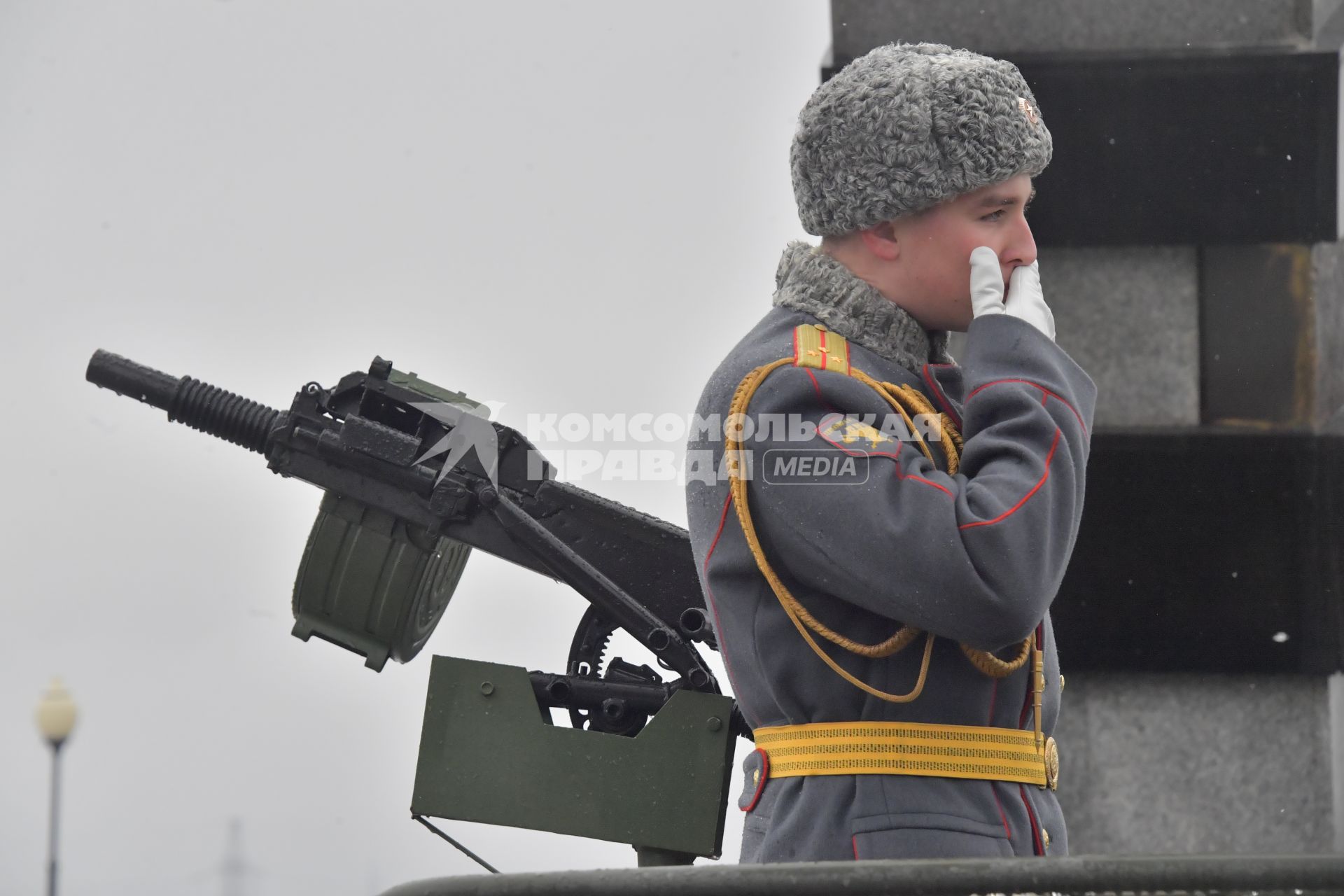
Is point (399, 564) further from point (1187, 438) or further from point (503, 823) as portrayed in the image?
point (1187, 438)

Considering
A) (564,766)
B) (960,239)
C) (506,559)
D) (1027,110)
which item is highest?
(1027,110)

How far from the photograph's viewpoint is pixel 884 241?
71.1 inches

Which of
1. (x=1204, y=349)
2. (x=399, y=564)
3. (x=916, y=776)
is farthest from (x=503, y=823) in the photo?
(x=1204, y=349)

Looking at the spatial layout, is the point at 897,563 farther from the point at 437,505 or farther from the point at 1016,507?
the point at 437,505

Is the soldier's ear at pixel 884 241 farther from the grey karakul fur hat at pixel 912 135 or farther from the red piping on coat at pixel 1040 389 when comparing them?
the red piping on coat at pixel 1040 389

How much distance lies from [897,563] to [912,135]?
1.55ft

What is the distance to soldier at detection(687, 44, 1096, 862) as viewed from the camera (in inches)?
62.8

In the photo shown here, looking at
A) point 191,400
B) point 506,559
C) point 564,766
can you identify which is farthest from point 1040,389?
point 191,400

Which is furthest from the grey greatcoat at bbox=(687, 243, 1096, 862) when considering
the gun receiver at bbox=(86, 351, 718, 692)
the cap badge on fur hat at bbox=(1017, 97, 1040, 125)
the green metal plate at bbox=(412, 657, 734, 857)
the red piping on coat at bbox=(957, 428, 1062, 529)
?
the gun receiver at bbox=(86, 351, 718, 692)

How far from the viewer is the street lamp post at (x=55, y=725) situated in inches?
139

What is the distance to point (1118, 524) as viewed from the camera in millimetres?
3791

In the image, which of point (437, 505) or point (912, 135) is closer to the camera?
point (912, 135)

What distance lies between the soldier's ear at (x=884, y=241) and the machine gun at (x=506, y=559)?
794mm

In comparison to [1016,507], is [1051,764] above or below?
below
